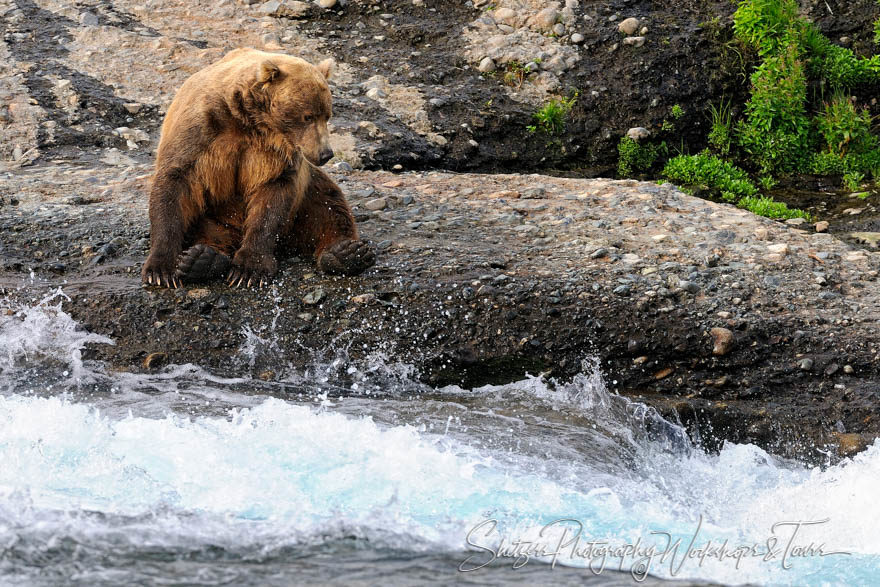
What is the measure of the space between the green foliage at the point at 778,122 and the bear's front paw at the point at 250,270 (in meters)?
5.09

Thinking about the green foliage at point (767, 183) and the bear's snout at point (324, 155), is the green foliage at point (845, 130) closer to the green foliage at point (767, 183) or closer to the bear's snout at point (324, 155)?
the green foliage at point (767, 183)

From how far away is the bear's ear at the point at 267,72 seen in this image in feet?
17.7

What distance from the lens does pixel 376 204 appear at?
6.86 metres

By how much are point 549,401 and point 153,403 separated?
2.01 meters

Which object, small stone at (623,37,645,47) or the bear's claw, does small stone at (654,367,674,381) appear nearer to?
the bear's claw

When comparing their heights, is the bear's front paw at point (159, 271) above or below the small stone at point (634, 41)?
below

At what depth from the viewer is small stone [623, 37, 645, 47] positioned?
9309 millimetres

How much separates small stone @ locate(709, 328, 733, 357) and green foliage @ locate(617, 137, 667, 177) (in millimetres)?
3472

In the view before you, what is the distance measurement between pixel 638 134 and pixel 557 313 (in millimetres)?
3793

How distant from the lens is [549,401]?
512cm

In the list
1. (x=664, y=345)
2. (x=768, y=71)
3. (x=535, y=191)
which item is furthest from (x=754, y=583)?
(x=768, y=71)

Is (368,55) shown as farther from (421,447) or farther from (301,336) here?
(421,447)

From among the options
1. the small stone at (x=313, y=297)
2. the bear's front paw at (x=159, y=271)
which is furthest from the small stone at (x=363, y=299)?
the bear's front paw at (x=159, y=271)

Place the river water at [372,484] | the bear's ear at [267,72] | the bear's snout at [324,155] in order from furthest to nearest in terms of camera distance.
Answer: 1. the bear's snout at [324,155]
2. the bear's ear at [267,72]
3. the river water at [372,484]
